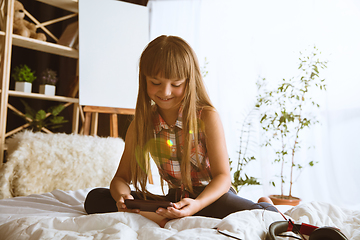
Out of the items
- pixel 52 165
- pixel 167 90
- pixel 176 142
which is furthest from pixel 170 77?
pixel 52 165

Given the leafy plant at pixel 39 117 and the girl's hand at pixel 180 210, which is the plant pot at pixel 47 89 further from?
the girl's hand at pixel 180 210

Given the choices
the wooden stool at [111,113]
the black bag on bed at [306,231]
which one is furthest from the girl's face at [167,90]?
the wooden stool at [111,113]

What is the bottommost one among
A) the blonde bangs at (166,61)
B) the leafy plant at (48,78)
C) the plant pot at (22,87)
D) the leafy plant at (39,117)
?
the leafy plant at (39,117)

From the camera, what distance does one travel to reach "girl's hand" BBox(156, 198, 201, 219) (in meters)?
0.83

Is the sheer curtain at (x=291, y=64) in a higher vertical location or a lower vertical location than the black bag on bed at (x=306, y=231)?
higher

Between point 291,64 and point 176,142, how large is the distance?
5.28 ft

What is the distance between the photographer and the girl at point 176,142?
1042 mm

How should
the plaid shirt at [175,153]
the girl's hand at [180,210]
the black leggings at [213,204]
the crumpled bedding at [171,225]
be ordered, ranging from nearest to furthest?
the crumpled bedding at [171,225] → the girl's hand at [180,210] → the black leggings at [213,204] → the plaid shirt at [175,153]

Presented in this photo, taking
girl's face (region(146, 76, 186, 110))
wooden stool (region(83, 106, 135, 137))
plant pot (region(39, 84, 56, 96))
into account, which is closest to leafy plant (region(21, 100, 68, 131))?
plant pot (region(39, 84, 56, 96))

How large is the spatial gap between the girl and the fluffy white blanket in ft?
2.57

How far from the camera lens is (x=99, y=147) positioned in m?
2.12

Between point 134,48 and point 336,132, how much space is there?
6.08 ft

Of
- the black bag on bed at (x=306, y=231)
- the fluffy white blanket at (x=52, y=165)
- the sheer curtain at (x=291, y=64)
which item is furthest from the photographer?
the sheer curtain at (x=291, y=64)

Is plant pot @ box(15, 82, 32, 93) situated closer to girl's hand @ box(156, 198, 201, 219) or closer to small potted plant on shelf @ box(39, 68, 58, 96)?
small potted plant on shelf @ box(39, 68, 58, 96)
